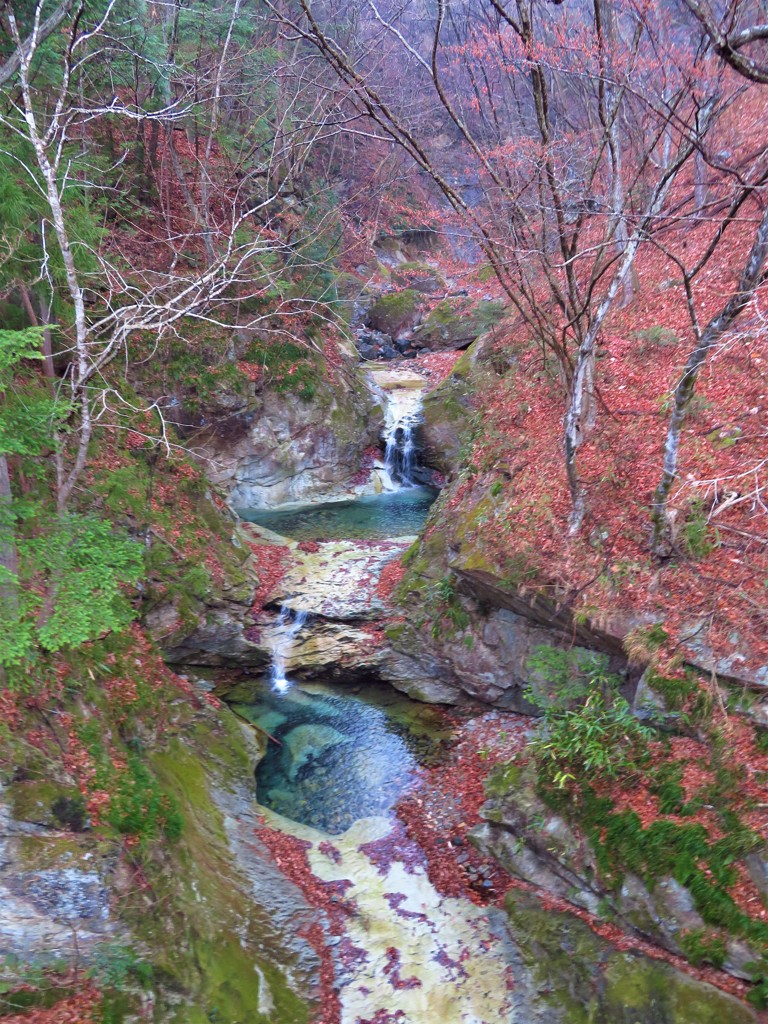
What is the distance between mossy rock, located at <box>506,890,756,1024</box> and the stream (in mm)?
369

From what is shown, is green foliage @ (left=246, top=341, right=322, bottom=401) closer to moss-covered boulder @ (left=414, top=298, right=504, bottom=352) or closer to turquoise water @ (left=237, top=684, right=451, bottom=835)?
moss-covered boulder @ (left=414, top=298, right=504, bottom=352)

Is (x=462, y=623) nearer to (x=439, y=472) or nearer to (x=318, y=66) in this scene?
(x=439, y=472)

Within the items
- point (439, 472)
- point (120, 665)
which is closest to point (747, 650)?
point (120, 665)

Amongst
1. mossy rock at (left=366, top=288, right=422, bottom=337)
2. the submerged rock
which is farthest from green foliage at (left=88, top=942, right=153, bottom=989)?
mossy rock at (left=366, top=288, right=422, bottom=337)

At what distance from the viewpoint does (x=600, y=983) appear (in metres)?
5.98

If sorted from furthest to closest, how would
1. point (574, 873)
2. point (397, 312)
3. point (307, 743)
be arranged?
point (397, 312), point (307, 743), point (574, 873)

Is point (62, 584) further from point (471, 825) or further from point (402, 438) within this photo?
point (402, 438)

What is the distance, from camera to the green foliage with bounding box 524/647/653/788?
7055mm

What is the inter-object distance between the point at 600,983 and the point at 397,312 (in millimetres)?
24541

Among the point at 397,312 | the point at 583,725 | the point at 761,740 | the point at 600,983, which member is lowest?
the point at 600,983

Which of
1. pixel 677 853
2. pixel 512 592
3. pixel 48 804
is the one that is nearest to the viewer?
pixel 48 804

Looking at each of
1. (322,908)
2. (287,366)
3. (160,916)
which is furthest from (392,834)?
(287,366)

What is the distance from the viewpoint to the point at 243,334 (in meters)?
18.1

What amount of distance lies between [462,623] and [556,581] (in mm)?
2506
